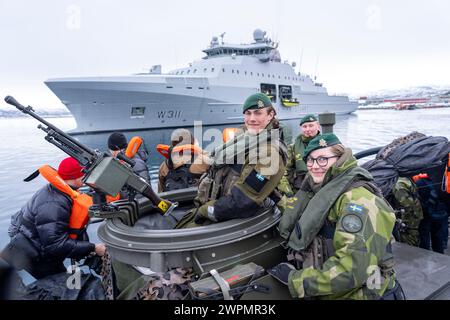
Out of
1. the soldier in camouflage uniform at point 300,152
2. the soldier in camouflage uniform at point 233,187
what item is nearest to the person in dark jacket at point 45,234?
the soldier in camouflage uniform at point 233,187

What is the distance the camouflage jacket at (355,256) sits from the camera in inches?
68.4

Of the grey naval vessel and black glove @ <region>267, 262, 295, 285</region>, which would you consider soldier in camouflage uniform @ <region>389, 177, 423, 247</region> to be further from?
the grey naval vessel

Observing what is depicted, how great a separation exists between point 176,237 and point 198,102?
2665 centimetres

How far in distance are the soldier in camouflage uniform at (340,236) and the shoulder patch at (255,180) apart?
0.39 meters

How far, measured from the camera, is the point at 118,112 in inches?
1055

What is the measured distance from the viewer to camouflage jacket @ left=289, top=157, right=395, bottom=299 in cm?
174

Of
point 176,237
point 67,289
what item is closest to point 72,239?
point 67,289

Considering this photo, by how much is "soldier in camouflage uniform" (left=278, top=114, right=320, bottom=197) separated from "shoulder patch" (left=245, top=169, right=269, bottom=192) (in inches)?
85.6

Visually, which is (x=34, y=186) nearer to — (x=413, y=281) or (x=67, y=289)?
(x=67, y=289)

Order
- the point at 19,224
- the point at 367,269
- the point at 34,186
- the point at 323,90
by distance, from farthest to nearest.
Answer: the point at 323,90 → the point at 34,186 → the point at 19,224 → the point at 367,269

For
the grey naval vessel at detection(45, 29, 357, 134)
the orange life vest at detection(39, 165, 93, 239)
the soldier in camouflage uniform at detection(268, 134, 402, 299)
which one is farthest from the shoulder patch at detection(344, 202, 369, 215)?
the grey naval vessel at detection(45, 29, 357, 134)

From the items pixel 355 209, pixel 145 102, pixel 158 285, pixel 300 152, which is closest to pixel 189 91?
pixel 145 102

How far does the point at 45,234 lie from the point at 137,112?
26.0 m
